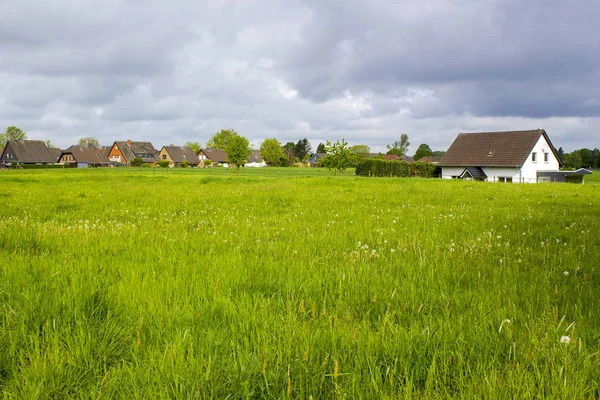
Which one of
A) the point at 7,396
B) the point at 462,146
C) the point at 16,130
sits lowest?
the point at 7,396

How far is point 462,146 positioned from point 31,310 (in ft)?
237

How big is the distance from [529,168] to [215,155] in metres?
148

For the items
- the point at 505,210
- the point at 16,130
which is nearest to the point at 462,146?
the point at 505,210

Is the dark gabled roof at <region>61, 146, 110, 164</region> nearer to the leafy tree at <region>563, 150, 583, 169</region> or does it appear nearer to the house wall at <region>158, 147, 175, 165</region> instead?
the house wall at <region>158, 147, 175, 165</region>

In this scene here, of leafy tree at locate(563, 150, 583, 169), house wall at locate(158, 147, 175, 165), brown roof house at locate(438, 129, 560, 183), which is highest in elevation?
house wall at locate(158, 147, 175, 165)

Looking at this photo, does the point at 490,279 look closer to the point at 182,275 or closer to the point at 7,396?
the point at 182,275

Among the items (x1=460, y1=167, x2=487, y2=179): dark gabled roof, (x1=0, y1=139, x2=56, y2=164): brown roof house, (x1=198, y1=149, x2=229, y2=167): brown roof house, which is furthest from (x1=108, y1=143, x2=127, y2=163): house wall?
(x1=460, y1=167, x2=487, y2=179): dark gabled roof

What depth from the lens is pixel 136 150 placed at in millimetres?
177125

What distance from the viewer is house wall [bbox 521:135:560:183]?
197 ft

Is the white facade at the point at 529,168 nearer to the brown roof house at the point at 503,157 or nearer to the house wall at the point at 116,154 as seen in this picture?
the brown roof house at the point at 503,157

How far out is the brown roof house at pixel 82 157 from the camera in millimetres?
137250

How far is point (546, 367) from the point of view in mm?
2152

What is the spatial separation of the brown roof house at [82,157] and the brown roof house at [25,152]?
9455 mm

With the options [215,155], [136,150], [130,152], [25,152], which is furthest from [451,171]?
[136,150]
